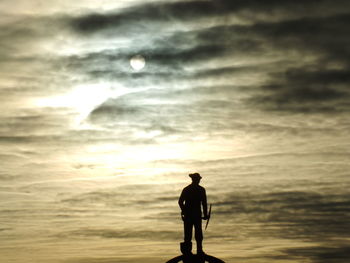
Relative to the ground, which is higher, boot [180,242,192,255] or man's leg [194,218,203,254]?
man's leg [194,218,203,254]

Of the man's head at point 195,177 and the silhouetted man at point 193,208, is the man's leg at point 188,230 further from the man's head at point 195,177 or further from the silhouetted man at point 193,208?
the man's head at point 195,177

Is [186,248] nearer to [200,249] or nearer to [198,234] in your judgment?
[200,249]

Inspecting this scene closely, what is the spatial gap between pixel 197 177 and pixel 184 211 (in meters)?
1.47

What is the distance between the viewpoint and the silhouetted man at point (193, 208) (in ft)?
63.8

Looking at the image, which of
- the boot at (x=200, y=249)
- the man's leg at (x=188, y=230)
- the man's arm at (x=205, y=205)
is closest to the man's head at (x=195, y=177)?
the man's arm at (x=205, y=205)

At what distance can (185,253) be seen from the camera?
19.6m

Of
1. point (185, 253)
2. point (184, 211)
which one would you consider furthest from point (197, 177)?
point (185, 253)

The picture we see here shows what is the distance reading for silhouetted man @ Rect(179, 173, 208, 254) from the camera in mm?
19453

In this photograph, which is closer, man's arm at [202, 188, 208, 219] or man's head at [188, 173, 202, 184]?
man's head at [188, 173, 202, 184]

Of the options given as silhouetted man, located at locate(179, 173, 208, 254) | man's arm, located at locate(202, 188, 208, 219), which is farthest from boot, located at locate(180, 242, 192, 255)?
man's arm, located at locate(202, 188, 208, 219)

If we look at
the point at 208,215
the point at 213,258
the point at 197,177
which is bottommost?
the point at 213,258

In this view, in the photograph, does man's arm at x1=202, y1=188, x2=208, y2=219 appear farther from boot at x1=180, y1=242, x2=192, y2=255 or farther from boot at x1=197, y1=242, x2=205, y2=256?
boot at x1=180, y1=242, x2=192, y2=255

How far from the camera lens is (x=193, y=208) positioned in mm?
19562

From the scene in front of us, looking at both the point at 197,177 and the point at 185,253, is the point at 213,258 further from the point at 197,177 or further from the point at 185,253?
the point at 197,177
